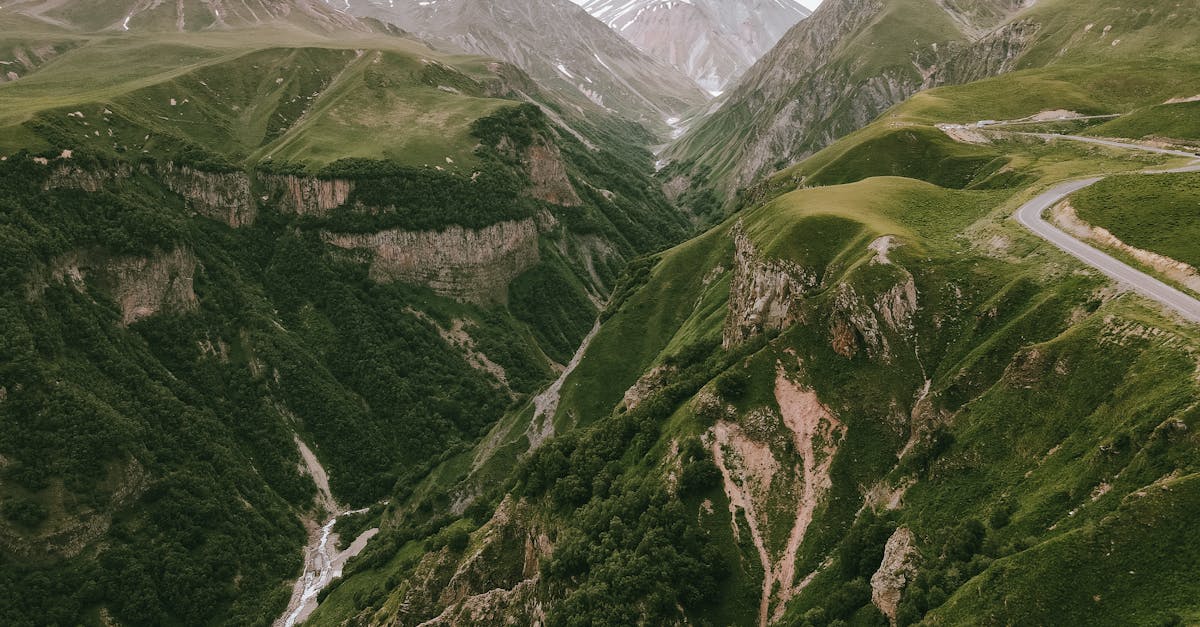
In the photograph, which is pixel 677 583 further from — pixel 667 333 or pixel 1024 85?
pixel 1024 85

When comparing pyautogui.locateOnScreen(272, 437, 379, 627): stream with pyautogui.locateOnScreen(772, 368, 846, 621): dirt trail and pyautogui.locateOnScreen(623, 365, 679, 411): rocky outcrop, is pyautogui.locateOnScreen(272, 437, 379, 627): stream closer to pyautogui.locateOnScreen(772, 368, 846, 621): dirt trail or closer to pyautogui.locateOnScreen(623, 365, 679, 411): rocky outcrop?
pyautogui.locateOnScreen(623, 365, 679, 411): rocky outcrop

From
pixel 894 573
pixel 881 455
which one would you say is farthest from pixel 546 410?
pixel 894 573

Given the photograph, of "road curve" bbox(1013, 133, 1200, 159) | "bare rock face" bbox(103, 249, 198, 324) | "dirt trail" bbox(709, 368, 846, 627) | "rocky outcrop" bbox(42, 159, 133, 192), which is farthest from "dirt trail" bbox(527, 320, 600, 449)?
"rocky outcrop" bbox(42, 159, 133, 192)

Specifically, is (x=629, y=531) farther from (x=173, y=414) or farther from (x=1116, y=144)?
(x=173, y=414)

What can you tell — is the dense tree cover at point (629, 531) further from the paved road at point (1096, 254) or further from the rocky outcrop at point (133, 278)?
the rocky outcrop at point (133, 278)

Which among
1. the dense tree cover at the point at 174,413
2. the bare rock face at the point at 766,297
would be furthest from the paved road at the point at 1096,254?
the dense tree cover at the point at 174,413

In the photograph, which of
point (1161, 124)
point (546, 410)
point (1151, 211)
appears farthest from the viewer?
point (546, 410)

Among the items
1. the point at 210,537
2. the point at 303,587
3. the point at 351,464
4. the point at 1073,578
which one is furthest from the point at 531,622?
the point at 351,464
